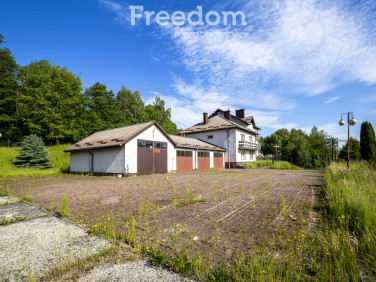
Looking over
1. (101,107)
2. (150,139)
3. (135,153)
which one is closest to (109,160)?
(135,153)

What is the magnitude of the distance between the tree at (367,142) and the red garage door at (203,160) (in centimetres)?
2422

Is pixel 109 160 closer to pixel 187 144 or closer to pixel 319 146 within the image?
pixel 187 144

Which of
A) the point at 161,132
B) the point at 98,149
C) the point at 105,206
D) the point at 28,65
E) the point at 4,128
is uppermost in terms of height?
the point at 28,65

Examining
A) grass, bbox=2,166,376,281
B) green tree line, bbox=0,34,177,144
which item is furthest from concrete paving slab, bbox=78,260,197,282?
green tree line, bbox=0,34,177,144

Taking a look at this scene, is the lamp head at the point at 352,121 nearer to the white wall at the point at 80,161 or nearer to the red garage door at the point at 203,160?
the red garage door at the point at 203,160

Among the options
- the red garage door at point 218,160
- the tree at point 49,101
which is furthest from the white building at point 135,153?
the tree at point 49,101

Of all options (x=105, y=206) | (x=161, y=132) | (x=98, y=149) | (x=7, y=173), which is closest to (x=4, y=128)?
(x=7, y=173)

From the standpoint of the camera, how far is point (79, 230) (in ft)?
13.2

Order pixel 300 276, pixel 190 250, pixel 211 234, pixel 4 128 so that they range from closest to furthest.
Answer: pixel 300 276 < pixel 190 250 < pixel 211 234 < pixel 4 128

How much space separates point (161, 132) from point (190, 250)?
16185 mm

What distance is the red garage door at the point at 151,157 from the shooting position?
1639 cm

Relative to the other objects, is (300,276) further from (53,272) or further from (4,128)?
(4,128)

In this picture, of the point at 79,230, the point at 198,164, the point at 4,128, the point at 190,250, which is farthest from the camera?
the point at 4,128

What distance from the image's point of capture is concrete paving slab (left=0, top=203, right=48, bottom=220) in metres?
5.11
